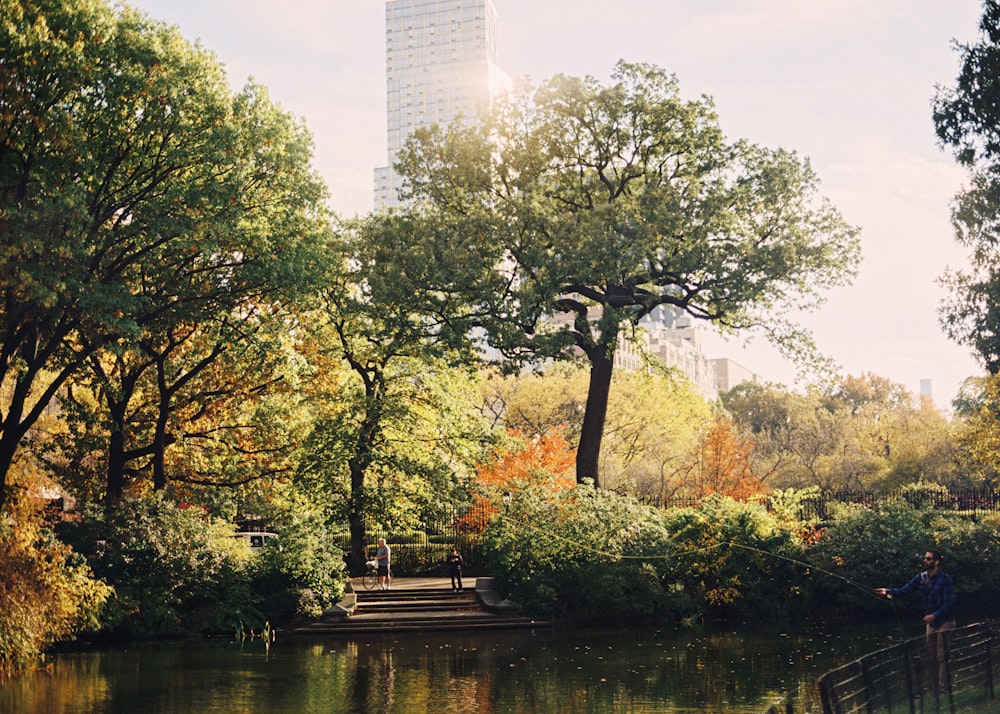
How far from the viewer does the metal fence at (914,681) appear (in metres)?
10.2

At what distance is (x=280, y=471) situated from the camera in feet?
123

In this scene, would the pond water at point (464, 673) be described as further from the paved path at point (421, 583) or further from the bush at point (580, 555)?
the paved path at point (421, 583)

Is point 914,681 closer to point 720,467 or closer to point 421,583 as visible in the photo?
point 421,583

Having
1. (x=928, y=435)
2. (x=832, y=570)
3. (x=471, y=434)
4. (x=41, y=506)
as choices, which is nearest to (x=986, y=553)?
(x=832, y=570)

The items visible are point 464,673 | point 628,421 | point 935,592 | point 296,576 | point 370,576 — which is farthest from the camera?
point 628,421

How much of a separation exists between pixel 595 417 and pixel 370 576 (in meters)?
9.34

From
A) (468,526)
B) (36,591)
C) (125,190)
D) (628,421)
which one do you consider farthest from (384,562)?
(628,421)

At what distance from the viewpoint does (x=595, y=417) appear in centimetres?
3566

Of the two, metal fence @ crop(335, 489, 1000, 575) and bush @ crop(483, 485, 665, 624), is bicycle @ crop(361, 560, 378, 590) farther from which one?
bush @ crop(483, 485, 665, 624)

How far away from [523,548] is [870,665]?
19.4 meters

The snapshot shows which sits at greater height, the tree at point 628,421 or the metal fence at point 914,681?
the tree at point 628,421

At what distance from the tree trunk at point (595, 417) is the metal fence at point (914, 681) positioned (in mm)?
20403

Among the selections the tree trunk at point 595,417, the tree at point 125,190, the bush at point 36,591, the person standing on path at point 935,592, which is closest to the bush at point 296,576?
the bush at point 36,591

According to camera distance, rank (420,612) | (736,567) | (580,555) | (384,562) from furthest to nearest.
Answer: (384,562)
(736,567)
(420,612)
(580,555)
